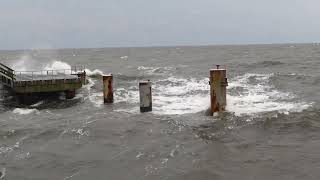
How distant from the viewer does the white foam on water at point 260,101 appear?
19731 mm

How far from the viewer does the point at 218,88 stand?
1861 centimetres

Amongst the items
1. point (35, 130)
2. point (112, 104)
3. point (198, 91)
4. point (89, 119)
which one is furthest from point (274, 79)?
point (35, 130)

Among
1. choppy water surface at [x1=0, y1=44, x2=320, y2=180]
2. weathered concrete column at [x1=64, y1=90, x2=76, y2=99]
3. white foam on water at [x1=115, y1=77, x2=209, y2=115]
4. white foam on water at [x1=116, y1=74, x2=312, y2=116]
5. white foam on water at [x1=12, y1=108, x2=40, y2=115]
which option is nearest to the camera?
choppy water surface at [x1=0, y1=44, x2=320, y2=180]

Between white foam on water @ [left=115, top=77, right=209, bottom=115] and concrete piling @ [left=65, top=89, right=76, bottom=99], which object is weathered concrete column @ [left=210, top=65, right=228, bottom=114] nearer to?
white foam on water @ [left=115, top=77, right=209, bottom=115]

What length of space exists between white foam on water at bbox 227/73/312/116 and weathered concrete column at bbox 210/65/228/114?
0.81 m

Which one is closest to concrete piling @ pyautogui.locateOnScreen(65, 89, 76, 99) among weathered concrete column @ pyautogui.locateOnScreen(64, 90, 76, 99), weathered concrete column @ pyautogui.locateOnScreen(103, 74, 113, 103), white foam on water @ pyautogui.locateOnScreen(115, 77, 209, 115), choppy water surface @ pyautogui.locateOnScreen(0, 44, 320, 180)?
weathered concrete column @ pyautogui.locateOnScreen(64, 90, 76, 99)

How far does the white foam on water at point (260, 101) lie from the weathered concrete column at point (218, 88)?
81cm

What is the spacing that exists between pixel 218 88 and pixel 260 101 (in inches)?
187

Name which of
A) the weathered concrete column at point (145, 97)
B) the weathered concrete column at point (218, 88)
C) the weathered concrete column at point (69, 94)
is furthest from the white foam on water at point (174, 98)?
the weathered concrete column at point (69, 94)

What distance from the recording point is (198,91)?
28.2 m

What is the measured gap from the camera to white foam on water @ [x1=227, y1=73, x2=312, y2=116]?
64.7 feet

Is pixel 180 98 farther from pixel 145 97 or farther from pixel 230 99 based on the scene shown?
pixel 145 97

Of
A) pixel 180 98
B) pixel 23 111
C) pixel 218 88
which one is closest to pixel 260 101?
pixel 180 98

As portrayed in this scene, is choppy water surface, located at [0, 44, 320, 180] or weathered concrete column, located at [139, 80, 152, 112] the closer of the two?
choppy water surface, located at [0, 44, 320, 180]
